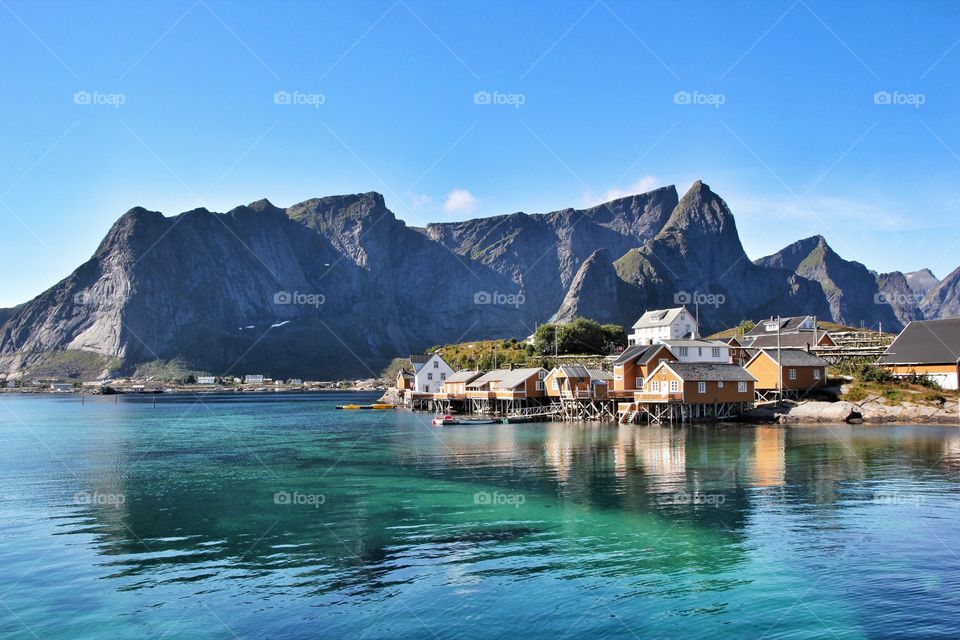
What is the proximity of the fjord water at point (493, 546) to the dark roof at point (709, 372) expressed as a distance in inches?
A: 937

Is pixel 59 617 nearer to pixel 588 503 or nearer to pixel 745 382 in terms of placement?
pixel 588 503

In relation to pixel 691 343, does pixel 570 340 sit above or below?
above

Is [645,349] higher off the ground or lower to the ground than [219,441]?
higher

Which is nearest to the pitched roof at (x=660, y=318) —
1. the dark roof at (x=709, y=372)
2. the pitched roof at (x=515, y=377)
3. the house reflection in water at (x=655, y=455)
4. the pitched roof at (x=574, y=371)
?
the pitched roof at (x=515, y=377)

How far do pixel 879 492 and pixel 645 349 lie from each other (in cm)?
5084

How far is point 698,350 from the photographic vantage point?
87812mm

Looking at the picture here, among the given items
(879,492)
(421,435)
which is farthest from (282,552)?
(421,435)

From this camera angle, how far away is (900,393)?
71.1m

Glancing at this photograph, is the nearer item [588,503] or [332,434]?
[588,503]

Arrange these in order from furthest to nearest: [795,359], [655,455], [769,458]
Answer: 1. [795,359]
2. [655,455]
3. [769,458]

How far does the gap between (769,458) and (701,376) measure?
2893 cm

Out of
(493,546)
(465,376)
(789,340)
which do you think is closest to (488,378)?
(465,376)

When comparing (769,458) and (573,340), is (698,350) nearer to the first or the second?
(769,458)

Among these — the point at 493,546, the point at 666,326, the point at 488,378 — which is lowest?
the point at 493,546
